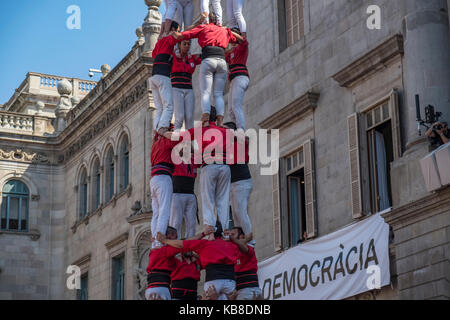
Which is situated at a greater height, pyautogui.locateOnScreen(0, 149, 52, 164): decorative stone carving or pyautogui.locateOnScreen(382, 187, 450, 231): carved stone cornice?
pyautogui.locateOnScreen(0, 149, 52, 164): decorative stone carving

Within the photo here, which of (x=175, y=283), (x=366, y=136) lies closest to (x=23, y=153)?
(x=366, y=136)

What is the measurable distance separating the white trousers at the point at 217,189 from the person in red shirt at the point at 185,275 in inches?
32.5

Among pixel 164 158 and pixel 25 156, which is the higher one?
pixel 25 156

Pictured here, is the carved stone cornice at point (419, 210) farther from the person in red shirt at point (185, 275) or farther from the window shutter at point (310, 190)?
the person in red shirt at point (185, 275)

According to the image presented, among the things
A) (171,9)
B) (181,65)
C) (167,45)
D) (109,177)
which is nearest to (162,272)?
(181,65)

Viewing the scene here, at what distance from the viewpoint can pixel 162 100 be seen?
17.5 meters

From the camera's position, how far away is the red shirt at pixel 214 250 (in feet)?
50.4

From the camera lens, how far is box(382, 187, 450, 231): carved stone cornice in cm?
2041

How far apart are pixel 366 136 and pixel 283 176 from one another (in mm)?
4641

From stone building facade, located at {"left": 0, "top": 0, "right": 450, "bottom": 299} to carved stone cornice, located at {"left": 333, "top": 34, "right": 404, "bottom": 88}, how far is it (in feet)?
0.12

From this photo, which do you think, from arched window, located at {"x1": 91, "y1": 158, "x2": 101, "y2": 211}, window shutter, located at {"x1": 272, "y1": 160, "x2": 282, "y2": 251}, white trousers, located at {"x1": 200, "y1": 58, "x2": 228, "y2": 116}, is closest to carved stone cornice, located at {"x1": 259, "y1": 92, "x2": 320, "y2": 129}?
window shutter, located at {"x1": 272, "y1": 160, "x2": 282, "y2": 251}

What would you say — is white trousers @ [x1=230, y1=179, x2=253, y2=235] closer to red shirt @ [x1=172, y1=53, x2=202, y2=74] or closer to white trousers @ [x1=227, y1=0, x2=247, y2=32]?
red shirt @ [x1=172, y1=53, x2=202, y2=74]

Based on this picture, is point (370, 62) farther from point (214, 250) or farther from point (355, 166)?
point (214, 250)

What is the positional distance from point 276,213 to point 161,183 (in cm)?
1357
